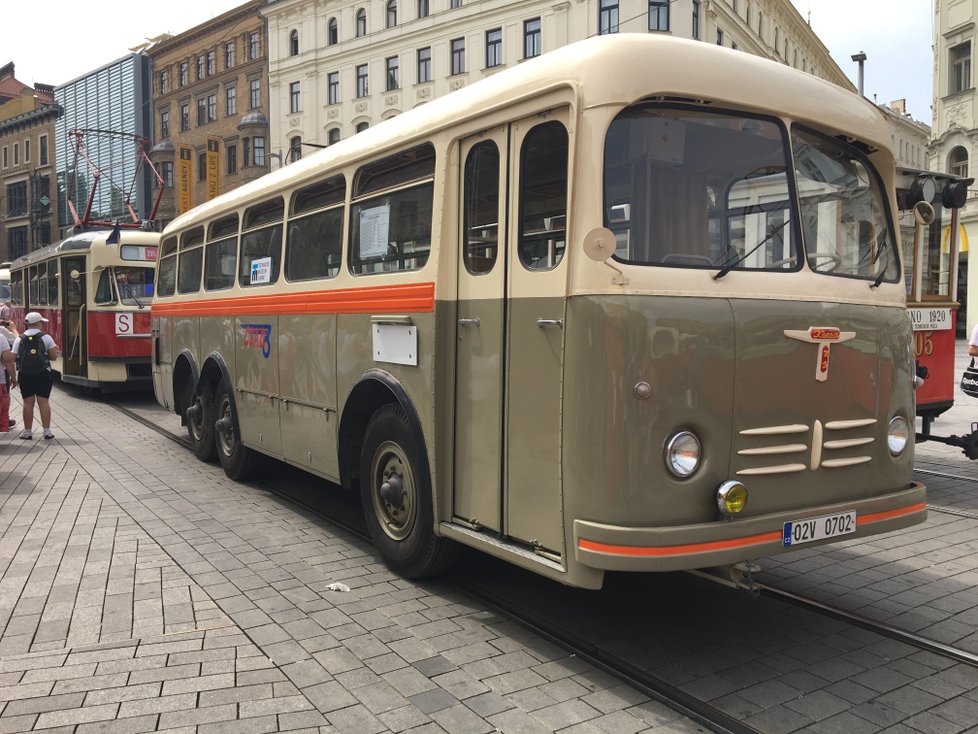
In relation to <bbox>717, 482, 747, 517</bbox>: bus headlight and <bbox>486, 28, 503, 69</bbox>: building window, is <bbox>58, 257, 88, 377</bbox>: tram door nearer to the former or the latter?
<bbox>717, 482, 747, 517</bbox>: bus headlight

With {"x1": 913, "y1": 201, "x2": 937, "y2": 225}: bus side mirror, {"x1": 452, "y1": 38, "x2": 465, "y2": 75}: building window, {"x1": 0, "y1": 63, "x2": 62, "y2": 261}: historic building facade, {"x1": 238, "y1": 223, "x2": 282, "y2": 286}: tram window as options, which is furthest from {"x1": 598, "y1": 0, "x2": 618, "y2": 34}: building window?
{"x1": 0, "y1": 63, "x2": 62, "y2": 261}: historic building facade

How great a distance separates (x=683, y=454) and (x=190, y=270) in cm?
763

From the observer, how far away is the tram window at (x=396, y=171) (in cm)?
520

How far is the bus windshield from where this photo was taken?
4004 mm

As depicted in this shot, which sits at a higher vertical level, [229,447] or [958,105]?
[958,105]

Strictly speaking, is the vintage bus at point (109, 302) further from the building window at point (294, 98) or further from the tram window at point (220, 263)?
the building window at point (294, 98)

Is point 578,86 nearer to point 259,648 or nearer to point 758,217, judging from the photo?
point 758,217

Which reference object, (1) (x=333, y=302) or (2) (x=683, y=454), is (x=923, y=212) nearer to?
(2) (x=683, y=454)

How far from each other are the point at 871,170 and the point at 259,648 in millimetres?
4228

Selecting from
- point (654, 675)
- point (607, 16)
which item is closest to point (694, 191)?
point (654, 675)

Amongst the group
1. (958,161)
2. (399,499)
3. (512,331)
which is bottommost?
(399,499)

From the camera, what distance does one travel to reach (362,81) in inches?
1793

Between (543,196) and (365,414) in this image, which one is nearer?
(543,196)

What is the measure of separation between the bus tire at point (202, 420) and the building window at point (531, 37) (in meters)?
32.2
